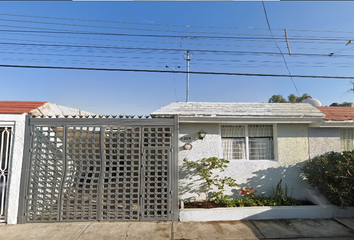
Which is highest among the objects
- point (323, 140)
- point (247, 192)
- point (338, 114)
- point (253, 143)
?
point (338, 114)

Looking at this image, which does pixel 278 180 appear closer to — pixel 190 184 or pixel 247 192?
pixel 247 192

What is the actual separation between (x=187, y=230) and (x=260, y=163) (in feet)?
11.0

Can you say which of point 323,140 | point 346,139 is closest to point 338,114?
point 346,139

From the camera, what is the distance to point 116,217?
5.21 metres

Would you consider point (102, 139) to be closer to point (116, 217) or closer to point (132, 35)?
point (116, 217)

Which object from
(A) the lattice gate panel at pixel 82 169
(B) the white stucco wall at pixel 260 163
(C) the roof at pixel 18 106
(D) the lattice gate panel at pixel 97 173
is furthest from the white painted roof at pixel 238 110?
(C) the roof at pixel 18 106

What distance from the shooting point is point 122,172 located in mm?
5352

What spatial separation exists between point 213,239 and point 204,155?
8.29 ft

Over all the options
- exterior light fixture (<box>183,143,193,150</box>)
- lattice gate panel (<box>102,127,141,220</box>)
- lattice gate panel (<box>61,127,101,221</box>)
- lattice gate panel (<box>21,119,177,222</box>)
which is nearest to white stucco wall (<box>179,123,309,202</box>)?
exterior light fixture (<box>183,143,193,150</box>)

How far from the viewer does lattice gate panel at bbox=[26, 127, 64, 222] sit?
5145 mm

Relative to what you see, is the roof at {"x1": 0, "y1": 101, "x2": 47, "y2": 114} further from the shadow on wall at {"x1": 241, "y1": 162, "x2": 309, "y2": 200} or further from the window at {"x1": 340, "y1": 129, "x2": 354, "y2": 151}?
the window at {"x1": 340, "y1": 129, "x2": 354, "y2": 151}

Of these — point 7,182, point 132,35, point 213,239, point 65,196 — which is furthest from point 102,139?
point 132,35

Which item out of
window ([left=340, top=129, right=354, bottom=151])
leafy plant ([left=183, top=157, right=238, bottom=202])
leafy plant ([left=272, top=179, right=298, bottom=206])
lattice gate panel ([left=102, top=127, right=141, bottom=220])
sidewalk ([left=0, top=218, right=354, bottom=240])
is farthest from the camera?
window ([left=340, top=129, right=354, bottom=151])

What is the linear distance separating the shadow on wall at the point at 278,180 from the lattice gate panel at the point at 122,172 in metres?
3.38
